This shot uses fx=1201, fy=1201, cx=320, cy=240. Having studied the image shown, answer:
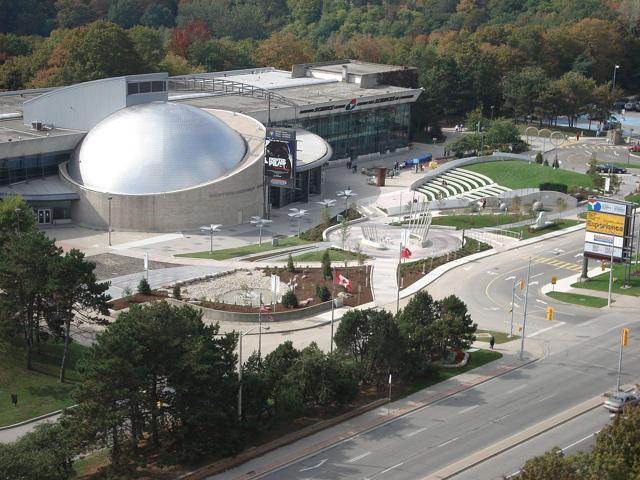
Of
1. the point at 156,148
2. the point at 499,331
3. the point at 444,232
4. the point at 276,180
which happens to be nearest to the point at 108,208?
the point at 156,148

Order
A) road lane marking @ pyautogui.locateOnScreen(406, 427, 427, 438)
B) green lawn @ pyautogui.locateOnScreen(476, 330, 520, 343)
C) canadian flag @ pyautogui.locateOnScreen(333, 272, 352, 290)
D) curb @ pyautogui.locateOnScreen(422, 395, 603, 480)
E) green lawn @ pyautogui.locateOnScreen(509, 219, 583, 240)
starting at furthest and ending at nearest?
green lawn @ pyautogui.locateOnScreen(509, 219, 583, 240), canadian flag @ pyautogui.locateOnScreen(333, 272, 352, 290), green lawn @ pyautogui.locateOnScreen(476, 330, 520, 343), road lane marking @ pyautogui.locateOnScreen(406, 427, 427, 438), curb @ pyautogui.locateOnScreen(422, 395, 603, 480)

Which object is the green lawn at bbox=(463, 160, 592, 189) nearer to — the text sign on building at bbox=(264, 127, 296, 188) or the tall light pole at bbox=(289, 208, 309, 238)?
the tall light pole at bbox=(289, 208, 309, 238)

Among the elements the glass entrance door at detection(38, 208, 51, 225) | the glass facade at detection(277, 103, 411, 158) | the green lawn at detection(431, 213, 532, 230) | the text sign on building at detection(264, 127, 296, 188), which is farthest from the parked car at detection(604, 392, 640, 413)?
the glass facade at detection(277, 103, 411, 158)

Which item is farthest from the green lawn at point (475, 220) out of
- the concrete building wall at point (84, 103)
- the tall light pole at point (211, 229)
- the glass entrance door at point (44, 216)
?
the glass entrance door at point (44, 216)

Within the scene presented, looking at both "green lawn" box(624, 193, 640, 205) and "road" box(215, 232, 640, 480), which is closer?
"road" box(215, 232, 640, 480)

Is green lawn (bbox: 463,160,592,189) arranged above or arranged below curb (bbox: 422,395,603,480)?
above

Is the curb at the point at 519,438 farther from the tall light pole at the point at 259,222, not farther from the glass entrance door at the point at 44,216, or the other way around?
the glass entrance door at the point at 44,216
